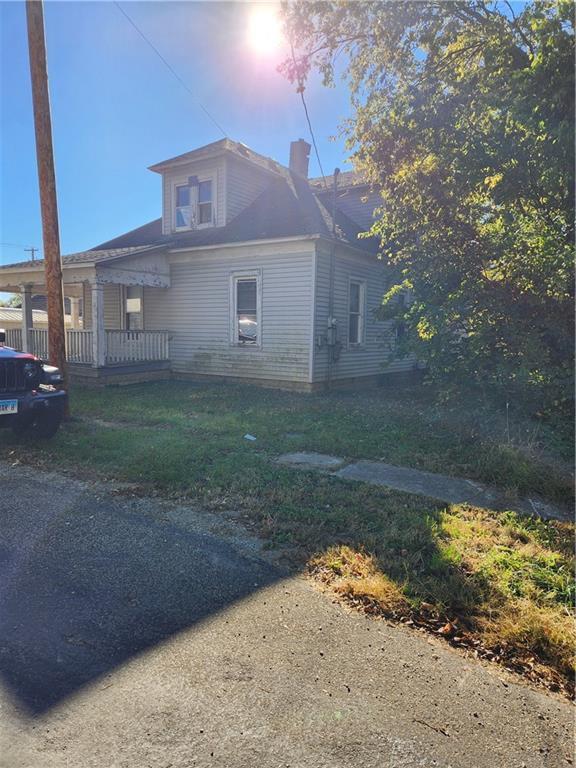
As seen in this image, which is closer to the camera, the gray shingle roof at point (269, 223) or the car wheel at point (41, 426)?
the car wheel at point (41, 426)

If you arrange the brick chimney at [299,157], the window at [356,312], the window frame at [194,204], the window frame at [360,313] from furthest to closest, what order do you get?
the brick chimney at [299,157] < the window frame at [194,204] < the window at [356,312] < the window frame at [360,313]

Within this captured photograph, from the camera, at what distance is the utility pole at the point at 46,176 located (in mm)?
6790

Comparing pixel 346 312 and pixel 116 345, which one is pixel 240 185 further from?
pixel 116 345

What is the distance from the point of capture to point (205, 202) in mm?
14125

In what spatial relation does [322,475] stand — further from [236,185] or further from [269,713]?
[236,185]

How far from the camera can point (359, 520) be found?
4.00 meters

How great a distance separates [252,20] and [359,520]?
886 cm

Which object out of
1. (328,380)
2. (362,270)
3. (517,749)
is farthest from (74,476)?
(362,270)

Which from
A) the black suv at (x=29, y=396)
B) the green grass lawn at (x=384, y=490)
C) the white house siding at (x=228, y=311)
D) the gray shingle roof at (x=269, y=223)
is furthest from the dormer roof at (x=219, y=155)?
the black suv at (x=29, y=396)

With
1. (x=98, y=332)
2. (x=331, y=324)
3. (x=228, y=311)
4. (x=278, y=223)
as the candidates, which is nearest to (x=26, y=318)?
(x=98, y=332)

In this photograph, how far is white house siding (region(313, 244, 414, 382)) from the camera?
1134 centimetres

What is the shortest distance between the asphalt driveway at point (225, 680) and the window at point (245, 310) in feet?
30.2

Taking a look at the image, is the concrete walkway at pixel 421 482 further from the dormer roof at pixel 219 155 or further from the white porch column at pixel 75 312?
the white porch column at pixel 75 312

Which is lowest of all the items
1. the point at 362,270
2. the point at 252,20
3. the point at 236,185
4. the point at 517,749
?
the point at 517,749
